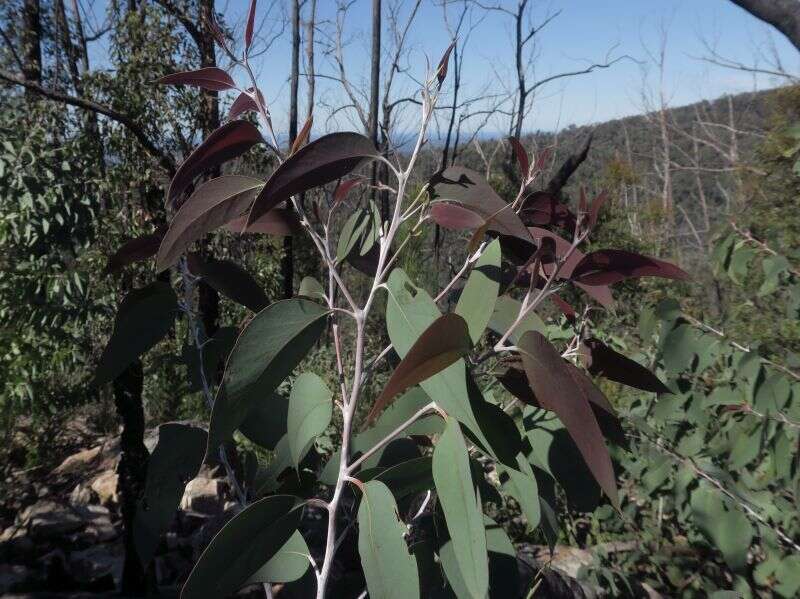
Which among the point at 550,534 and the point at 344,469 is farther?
the point at 550,534

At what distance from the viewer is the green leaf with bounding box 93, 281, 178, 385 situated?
0.71 meters

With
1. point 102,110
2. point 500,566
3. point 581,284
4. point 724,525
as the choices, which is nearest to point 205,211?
point 581,284

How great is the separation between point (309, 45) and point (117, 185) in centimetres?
450

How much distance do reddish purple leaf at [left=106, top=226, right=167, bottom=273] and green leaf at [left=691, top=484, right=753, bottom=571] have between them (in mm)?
984

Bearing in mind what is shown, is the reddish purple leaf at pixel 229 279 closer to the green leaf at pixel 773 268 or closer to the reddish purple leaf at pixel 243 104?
the reddish purple leaf at pixel 243 104

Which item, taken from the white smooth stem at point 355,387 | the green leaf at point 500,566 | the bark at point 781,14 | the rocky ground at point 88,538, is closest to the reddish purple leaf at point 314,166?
the white smooth stem at point 355,387

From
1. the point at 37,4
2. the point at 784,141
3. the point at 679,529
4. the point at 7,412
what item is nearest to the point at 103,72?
the point at 7,412

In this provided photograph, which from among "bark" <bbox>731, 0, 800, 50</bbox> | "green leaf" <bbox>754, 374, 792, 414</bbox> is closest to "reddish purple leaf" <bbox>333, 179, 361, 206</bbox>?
"green leaf" <bbox>754, 374, 792, 414</bbox>

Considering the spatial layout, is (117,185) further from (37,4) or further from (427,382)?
(37,4)

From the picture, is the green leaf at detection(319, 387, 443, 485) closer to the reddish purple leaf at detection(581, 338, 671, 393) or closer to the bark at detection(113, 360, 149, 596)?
the reddish purple leaf at detection(581, 338, 671, 393)

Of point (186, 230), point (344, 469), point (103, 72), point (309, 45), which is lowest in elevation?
point (344, 469)

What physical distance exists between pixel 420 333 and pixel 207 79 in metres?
0.36

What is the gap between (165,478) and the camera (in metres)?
0.72

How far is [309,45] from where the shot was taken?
6938 mm
